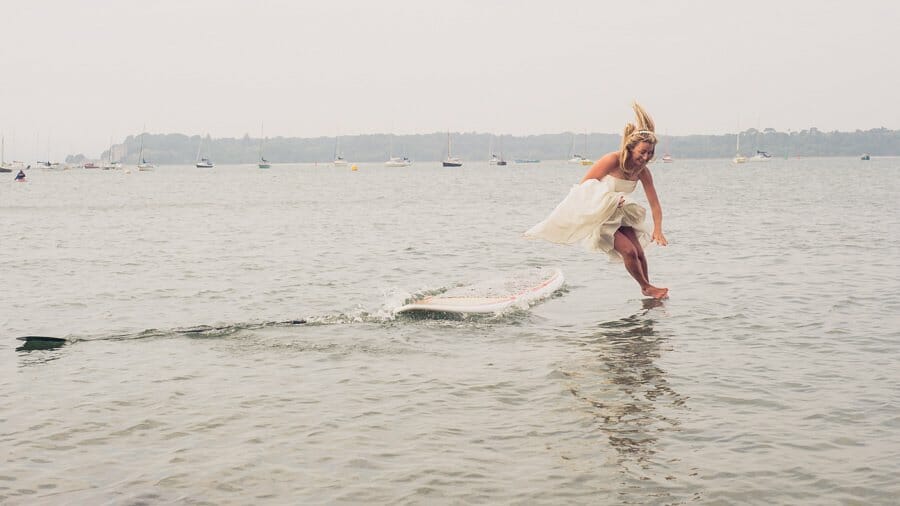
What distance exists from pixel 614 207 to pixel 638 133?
1.14m

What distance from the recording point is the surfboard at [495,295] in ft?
41.2

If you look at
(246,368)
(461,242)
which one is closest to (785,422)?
(246,368)

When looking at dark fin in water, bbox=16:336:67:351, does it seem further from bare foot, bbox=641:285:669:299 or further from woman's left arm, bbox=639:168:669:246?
bare foot, bbox=641:285:669:299

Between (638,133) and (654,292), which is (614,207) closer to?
(638,133)

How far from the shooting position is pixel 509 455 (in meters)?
6.56

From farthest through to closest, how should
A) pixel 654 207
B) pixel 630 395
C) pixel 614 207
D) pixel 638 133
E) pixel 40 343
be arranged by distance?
pixel 654 207
pixel 614 207
pixel 638 133
pixel 40 343
pixel 630 395

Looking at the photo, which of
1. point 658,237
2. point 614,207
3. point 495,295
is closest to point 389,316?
point 495,295

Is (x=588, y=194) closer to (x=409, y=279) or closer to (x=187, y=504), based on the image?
(x=409, y=279)

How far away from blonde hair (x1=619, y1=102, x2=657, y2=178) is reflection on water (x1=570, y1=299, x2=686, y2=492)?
8.50ft

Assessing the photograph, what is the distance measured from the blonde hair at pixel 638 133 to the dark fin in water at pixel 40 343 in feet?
26.4

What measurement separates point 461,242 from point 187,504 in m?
23.5

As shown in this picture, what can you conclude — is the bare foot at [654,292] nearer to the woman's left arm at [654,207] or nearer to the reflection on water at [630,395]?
the woman's left arm at [654,207]

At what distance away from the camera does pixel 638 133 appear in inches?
478

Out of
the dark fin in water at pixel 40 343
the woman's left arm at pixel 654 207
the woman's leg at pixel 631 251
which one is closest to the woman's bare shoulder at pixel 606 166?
the woman's left arm at pixel 654 207
